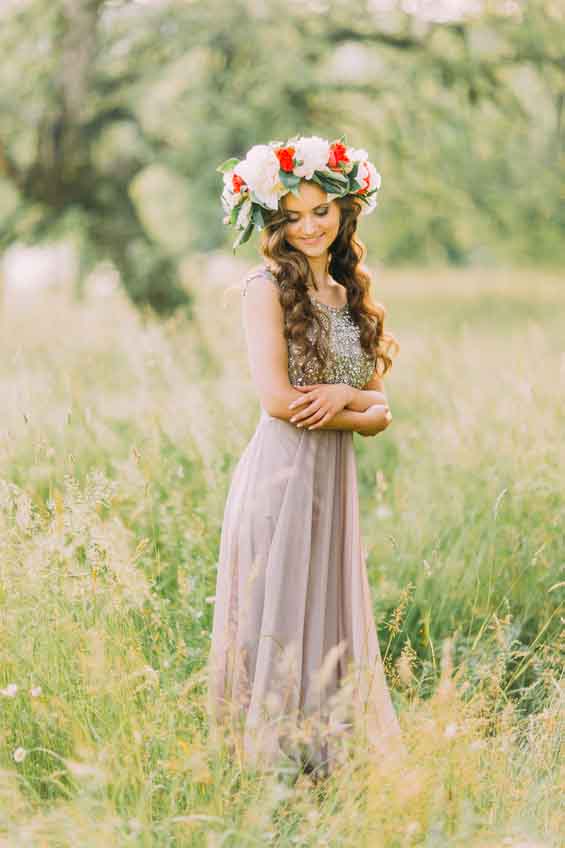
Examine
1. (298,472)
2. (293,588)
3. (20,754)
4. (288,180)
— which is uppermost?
(288,180)

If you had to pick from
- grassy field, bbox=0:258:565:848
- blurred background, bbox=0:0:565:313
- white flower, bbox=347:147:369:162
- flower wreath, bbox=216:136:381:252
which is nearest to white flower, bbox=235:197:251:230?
flower wreath, bbox=216:136:381:252

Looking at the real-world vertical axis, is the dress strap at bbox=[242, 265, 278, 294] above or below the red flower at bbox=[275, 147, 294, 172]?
below

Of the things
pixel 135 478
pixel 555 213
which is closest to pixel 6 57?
pixel 555 213

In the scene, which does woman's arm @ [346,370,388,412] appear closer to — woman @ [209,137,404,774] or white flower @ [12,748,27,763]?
woman @ [209,137,404,774]

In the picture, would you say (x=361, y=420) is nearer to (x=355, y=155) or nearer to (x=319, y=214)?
(x=319, y=214)

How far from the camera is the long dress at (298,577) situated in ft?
9.93

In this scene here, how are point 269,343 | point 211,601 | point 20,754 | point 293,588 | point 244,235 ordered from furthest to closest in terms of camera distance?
1. point 211,601
2. point 244,235
3. point 293,588
4. point 269,343
5. point 20,754

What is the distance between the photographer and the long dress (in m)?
3.03

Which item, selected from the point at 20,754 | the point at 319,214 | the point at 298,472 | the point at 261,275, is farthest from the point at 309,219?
the point at 20,754

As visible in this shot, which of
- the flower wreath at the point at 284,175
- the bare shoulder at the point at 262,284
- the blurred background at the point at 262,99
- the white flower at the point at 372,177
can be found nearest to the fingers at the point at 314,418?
the bare shoulder at the point at 262,284

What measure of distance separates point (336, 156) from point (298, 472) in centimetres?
103

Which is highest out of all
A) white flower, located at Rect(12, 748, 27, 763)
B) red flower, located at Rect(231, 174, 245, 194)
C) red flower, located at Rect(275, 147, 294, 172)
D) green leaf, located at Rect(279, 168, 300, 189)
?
red flower, located at Rect(275, 147, 294, 172)

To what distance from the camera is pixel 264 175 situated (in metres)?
3.00

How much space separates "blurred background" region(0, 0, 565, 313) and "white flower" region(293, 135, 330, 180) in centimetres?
523
